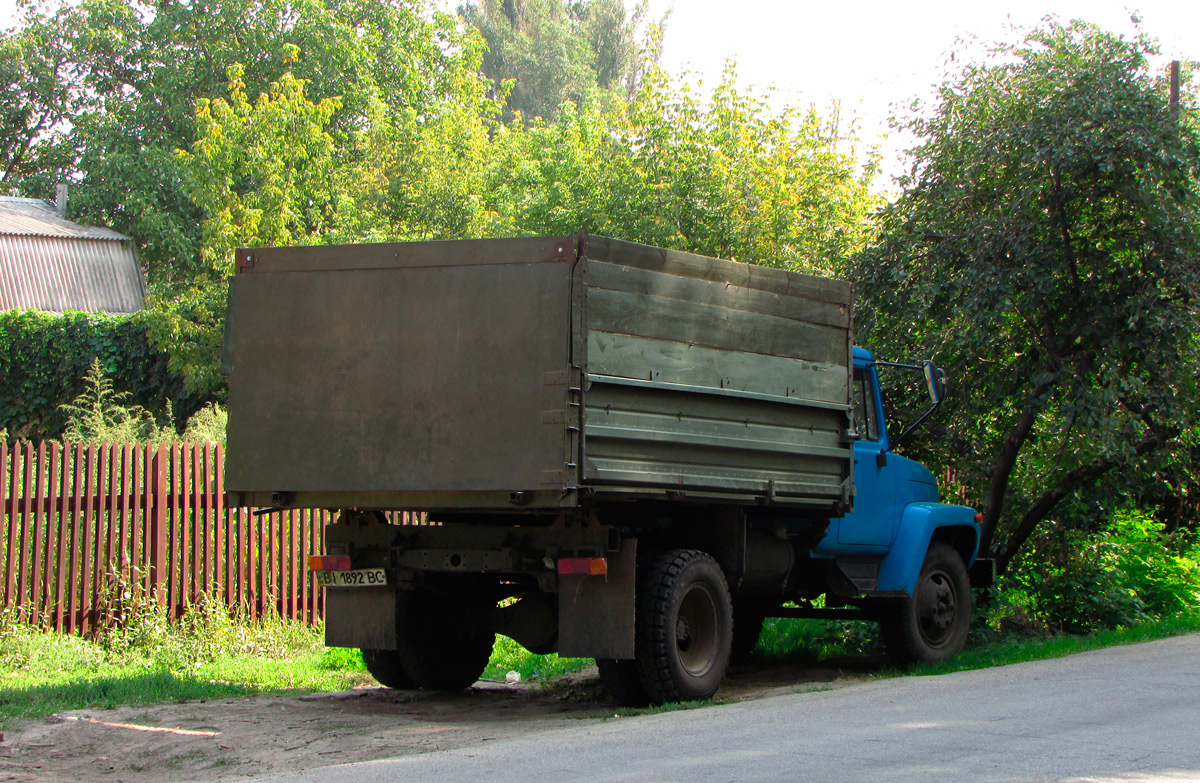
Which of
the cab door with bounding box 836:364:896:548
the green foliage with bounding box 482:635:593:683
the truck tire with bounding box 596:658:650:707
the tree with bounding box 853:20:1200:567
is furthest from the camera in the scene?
→ the tree with bounding box 853:20:1200:567

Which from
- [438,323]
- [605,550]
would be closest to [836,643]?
[605,550]

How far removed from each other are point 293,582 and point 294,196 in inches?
499

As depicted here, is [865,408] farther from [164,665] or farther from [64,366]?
[64,366]

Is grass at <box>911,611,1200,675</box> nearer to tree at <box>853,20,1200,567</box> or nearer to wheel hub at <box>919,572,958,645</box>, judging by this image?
wheel hub at <box>919,572,958,645</box>

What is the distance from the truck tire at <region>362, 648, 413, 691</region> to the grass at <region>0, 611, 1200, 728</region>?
1.69 feet

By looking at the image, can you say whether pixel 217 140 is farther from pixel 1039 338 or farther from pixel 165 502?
pixel 1039 338

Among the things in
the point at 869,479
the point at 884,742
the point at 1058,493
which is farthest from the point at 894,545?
the point at 884,742

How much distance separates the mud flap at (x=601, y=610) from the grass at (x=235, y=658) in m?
0.57

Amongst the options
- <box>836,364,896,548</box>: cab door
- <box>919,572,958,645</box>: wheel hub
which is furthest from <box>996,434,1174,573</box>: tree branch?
<box>836,364,896,548</box>: cab door

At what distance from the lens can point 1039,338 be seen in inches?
478

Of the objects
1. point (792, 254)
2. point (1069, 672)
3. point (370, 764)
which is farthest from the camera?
point (792, 254)

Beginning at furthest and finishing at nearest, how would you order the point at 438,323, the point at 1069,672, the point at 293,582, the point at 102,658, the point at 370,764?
the point at 293,582
the point at 102,658
the point at 1069,672
the point at 438,323
the point at 370,764

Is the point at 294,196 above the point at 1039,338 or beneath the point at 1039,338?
above

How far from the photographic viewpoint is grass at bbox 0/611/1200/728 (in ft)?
27.2
